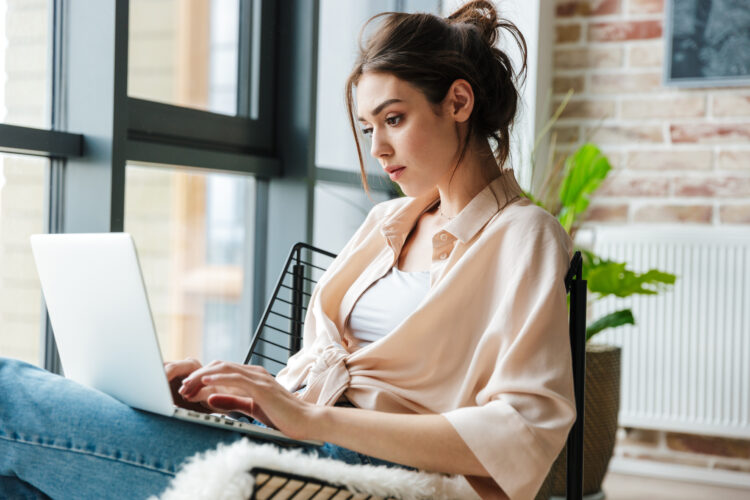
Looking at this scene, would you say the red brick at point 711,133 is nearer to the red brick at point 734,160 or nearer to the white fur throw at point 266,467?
the red brick at point 734,160

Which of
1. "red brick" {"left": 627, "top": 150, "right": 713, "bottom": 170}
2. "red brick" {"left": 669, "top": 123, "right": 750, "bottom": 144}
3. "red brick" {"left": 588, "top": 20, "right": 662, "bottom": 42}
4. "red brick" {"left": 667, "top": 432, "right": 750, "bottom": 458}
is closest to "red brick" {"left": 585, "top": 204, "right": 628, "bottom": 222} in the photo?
"red brick" {"left": 627, "top": 150, "right": 713, "bottom": 170}

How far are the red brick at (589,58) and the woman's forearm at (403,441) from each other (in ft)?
7.22

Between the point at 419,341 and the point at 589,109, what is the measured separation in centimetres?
199

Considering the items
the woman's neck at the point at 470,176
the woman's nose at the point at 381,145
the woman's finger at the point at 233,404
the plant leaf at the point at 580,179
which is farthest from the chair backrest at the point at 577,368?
the plant leaf at the point at 580,179

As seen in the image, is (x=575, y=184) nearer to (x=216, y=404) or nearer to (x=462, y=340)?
(x=462, y=340)

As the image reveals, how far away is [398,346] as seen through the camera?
1.22 m

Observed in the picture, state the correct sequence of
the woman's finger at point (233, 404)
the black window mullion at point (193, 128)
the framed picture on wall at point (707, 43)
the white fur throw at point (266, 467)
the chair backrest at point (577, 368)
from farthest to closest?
the framed picture on wall at point (707, 43) → the black window mullion at point (193, 128) → the chair backrest at point (577, 368) → the woman's finger at point (233, 404) → the white fur throw at point (266, 467)

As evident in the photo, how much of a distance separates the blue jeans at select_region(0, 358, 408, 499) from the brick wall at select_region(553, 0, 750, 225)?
220cm

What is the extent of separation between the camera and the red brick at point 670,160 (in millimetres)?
2785

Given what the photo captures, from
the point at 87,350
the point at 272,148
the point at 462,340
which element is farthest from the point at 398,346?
the point at 272,148

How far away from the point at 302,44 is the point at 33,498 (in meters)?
1.59

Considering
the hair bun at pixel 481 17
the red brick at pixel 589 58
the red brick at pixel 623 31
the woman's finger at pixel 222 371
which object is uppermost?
the red brick at pixel 623 31

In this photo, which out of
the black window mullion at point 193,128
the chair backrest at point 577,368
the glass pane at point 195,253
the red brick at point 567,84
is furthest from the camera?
the red brick at point 567,84

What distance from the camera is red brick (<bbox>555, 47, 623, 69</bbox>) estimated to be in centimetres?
292
